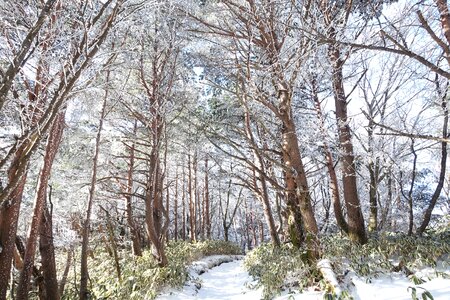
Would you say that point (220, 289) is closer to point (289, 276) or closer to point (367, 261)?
point (289, 276)

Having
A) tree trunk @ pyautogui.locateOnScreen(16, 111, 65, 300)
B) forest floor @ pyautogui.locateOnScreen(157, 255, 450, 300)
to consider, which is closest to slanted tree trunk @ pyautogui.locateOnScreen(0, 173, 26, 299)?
tree trunk @ pyautogui.locateOnScreen(16, 111, 65, 300)

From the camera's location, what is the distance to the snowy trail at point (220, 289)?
5.87 metres

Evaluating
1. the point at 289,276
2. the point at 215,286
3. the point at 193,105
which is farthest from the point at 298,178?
the point at 193,105

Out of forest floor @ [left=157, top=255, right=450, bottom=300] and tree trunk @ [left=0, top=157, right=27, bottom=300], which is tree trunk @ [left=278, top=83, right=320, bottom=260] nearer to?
forest floor @ [left=157, top=255, right=450, bottom=300]

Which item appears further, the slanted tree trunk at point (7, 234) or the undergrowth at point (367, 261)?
the undergrowth at point (367, 261)

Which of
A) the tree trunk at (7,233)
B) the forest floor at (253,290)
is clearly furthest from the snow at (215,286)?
the tree trunk at (7,233)

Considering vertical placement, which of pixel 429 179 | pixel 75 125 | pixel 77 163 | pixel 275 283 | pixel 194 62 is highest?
pixel 194 62

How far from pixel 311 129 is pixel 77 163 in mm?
7087

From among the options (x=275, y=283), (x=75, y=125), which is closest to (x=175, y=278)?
(x=275, y=283)

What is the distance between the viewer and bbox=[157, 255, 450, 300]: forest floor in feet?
11.8

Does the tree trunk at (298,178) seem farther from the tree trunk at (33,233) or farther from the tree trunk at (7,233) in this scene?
the tree trunk at (7,233)

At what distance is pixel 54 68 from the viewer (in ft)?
9.78

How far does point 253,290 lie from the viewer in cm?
613

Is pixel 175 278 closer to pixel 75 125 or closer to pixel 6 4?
pixel 75 125
